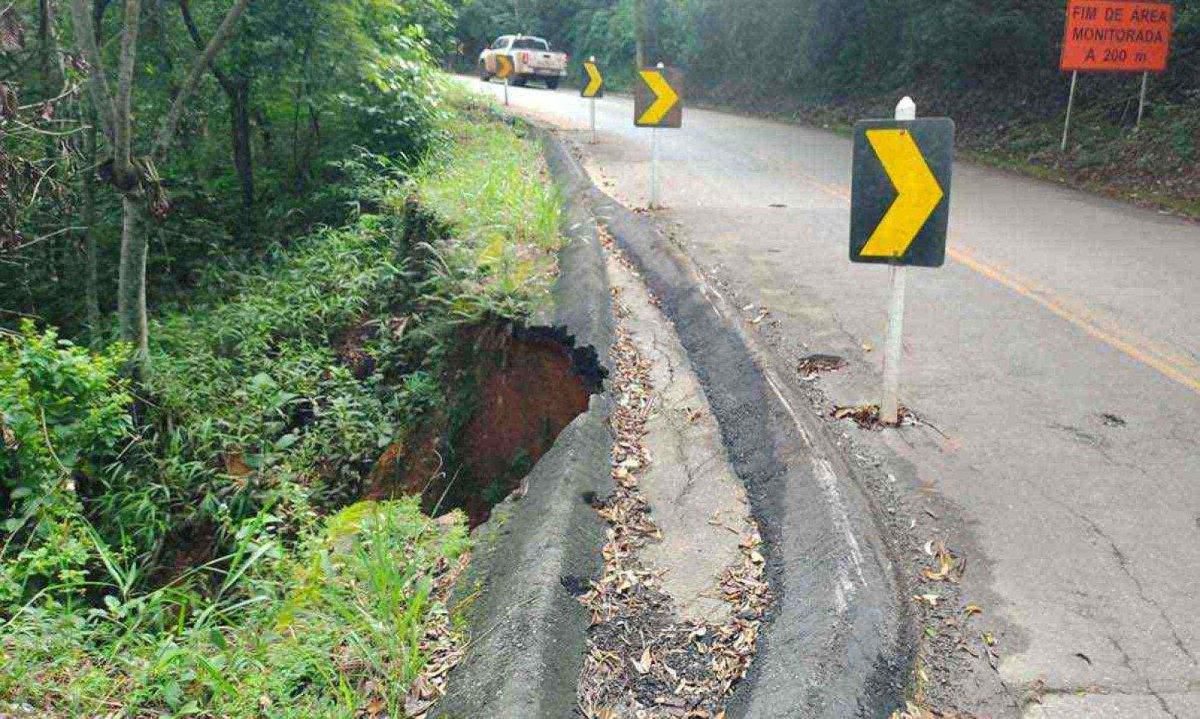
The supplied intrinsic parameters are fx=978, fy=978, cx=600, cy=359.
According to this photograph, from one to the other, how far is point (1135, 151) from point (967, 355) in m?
10.0

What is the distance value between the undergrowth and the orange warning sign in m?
8.44

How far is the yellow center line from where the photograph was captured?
608 cm

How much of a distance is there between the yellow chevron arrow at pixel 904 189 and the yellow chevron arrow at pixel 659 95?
20.8ft

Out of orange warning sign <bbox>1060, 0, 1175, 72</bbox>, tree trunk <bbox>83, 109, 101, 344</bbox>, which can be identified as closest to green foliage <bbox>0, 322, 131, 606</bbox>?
tree trunk <bbox>83, 109, 101, 344</bbox>

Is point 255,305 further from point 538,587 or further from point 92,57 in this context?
point 538,587

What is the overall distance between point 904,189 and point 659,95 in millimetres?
6558

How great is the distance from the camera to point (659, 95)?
1091cm

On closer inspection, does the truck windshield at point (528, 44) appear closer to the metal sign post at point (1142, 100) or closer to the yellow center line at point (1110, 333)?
the metal sign post at point (1142, 100)

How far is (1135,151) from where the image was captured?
14250 millimetres

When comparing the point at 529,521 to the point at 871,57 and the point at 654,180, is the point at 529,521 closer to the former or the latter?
the point at 654,180

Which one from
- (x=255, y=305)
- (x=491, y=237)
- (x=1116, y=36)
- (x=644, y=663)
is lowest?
(x=255, y=305)

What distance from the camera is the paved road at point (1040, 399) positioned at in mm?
3420

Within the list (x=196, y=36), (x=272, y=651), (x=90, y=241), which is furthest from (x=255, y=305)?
(x=272, y=651)

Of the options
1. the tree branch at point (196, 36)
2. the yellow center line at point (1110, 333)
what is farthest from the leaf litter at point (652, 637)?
the tree branch at point (196, 36)
